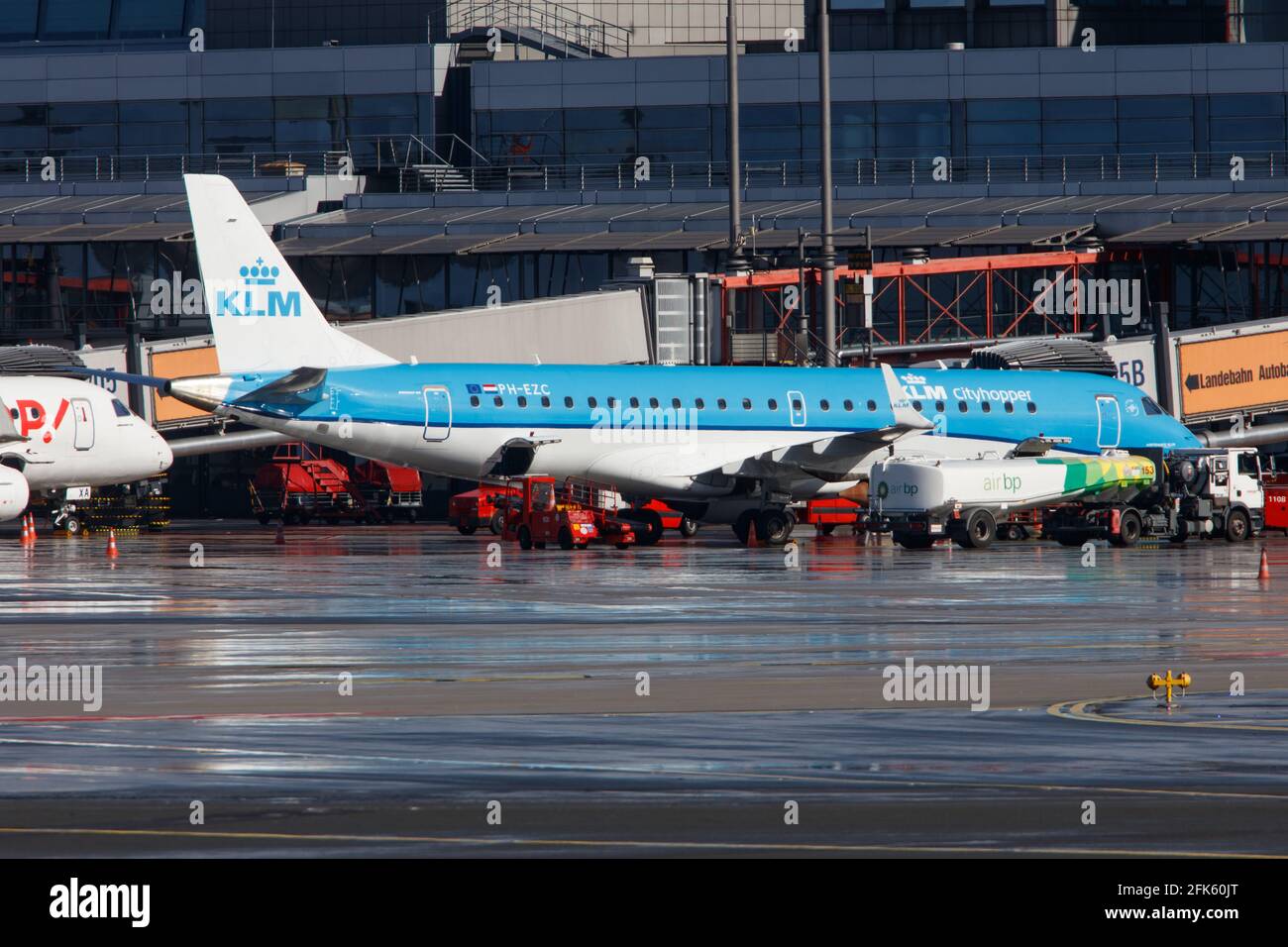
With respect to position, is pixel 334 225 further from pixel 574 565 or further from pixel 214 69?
pixel 574 565

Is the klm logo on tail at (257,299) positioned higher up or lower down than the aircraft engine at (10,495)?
higher up

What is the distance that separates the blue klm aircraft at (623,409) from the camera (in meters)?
44.3

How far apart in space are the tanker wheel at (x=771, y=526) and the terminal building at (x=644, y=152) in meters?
22.2

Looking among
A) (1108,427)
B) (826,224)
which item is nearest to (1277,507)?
(1108,427)

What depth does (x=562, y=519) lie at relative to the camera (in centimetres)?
4662

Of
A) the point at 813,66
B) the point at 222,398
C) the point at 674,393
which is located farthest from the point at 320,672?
the point at 813,66

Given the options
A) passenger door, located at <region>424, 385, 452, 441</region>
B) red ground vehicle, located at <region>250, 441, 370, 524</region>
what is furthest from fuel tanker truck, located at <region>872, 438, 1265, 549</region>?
red ground vehicle, located at <region>250, 441, 370, 524</region>

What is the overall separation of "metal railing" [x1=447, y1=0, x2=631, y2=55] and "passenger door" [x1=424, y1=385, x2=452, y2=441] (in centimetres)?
4977

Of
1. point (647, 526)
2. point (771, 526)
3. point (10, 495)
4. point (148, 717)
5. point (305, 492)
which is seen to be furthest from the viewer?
point (305, 492)

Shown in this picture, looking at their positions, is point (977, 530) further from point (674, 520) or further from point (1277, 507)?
point (1277, 507)

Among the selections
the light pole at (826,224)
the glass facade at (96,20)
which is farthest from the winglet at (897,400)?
the glass facade at (96,20)

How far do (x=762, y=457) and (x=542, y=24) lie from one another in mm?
50682

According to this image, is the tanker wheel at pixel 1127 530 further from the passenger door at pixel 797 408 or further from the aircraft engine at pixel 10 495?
the aircraft engine at pixel 10 495
